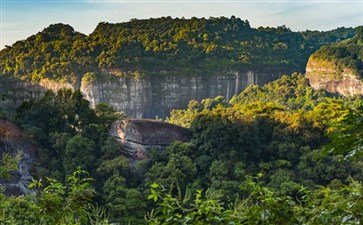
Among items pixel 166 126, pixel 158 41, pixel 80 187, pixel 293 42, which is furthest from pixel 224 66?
pixel 80 187

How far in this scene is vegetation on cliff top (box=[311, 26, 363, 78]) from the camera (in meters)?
35.8

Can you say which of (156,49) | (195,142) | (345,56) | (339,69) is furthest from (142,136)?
(156,49)

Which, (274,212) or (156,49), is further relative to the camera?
(156,49)

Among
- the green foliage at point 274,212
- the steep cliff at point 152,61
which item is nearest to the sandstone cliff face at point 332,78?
the steep cliff at point 152,61

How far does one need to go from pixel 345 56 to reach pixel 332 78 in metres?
1.85

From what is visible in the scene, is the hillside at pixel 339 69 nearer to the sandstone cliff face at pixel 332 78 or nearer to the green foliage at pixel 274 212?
the sandstone cliff face at pixel 332 78

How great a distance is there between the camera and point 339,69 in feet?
121

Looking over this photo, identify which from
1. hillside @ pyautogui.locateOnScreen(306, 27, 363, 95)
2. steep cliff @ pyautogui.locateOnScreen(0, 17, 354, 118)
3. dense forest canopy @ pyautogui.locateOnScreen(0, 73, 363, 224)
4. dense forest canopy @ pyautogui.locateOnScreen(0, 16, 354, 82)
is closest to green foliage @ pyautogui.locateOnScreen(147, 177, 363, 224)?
dense forest canopy @ pyautogui.locateOnScreen(0, 73, 363, 224)

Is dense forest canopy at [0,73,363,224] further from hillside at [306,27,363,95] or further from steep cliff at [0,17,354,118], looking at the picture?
steep cliff at [0,17,354,118]

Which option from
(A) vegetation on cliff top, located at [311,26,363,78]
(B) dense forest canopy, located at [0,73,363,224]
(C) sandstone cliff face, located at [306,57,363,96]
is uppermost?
(A) vegetation on cliff top, located at [311,26,363,78]

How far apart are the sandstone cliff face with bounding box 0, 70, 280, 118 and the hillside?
11050mm

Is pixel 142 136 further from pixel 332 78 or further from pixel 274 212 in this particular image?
pixel 332 78

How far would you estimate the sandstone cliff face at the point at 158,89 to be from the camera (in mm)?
42812

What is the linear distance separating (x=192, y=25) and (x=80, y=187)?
48.8 metres
